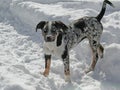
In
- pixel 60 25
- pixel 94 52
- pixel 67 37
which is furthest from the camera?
pixel 94 52

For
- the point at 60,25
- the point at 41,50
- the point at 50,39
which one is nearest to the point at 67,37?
the point at 60,25

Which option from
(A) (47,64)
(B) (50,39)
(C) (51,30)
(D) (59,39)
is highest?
(C) (51,30)

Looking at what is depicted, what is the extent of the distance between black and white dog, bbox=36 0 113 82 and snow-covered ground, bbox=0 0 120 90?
0.69ft

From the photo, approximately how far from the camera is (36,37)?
29.2 feet

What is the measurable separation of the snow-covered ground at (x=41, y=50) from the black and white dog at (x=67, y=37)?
209 mm

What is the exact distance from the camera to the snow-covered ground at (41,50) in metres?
6.52

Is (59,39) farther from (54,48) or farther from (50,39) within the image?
(50,39)

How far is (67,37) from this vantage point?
6.87m

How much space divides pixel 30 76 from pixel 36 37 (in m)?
2.52

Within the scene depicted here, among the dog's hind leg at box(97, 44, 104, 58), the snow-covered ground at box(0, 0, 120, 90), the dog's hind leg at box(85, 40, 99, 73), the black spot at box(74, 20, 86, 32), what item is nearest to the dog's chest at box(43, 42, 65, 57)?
the snow-covered ground at box(0, 0, 120, 90)

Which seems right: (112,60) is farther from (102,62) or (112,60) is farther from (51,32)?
(51,32)

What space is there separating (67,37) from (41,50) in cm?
148

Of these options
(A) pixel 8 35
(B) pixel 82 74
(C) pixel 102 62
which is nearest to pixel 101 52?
(C) pixel 102 62

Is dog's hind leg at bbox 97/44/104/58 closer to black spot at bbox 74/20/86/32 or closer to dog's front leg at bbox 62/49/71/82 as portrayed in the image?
black spot at bbox 74/20/86/32
